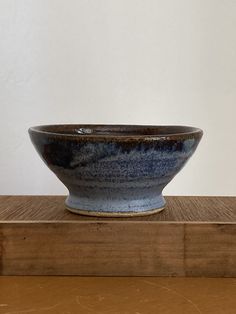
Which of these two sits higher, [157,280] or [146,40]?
[146,40]

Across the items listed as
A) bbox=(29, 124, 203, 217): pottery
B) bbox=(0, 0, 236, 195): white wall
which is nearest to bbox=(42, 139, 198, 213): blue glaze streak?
bbox=(29, 124, 203, 217): pottery

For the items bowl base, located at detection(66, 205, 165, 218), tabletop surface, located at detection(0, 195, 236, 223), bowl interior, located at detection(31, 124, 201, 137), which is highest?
bowl interior, located at detection(31, 124, 201, 137)

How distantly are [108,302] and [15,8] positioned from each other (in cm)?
60

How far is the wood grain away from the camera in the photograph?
590 millimetres

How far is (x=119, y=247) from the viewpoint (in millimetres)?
591

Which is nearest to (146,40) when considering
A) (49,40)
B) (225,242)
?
(49,40)

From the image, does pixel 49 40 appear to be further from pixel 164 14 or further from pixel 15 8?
pixel 164 14

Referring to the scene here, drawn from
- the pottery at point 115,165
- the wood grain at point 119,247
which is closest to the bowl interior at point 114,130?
the pottery at point 115,165

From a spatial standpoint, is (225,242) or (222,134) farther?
(222,134)

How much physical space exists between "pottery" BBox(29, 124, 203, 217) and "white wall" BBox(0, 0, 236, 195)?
0.29 meters

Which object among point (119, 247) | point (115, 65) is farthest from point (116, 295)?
point (115, 65)

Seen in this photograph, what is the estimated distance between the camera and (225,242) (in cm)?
60

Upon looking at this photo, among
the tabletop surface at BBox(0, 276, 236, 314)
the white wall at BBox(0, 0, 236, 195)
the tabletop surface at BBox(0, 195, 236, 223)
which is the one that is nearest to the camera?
the tabletop surface at BBox(0, 276, 236, 314)

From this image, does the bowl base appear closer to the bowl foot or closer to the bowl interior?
the bowl foot
